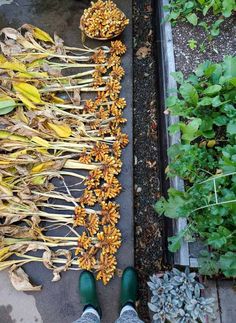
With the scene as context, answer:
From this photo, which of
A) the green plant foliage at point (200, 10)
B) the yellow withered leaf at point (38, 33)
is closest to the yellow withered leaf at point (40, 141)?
the yellow withered leaf at point (38, 33)

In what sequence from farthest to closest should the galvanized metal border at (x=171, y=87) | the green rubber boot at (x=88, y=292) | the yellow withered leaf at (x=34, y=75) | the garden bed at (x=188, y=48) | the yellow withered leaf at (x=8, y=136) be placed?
the yellow withered leaf at (x=34, y=75) → the yellow withered leaf at (x=8, y=136) → the garden bed at (x=188, y=48) → the green rubber boot at (x=88, y=292) → the galvanized metal border at (x=171, y=87)

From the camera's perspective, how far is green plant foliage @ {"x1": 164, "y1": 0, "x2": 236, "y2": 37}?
269cm

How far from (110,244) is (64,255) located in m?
0.32

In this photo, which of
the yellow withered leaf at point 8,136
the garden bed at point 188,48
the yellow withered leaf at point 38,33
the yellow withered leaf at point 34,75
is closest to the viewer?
the garden bed at point 188,48

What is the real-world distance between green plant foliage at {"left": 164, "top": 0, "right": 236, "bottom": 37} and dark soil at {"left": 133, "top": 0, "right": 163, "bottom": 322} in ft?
1.97

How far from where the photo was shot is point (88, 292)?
98.7 inches

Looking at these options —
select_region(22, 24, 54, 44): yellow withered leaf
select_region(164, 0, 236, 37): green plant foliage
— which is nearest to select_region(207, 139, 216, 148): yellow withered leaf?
select_region(164, 0, 236, 37): green plant foliage

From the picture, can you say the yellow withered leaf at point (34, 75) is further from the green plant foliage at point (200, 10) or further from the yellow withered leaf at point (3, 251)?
the yellow withered leaf at point (3, 251)

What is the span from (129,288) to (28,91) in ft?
5.32

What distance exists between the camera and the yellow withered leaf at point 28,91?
2996mm

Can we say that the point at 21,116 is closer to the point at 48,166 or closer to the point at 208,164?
the point at 48,166

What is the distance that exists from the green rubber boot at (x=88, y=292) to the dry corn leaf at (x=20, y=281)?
286 mm

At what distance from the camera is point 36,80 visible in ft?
10.2

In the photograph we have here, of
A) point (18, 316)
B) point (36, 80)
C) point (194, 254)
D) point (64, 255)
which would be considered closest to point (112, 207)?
point (64, 255)
